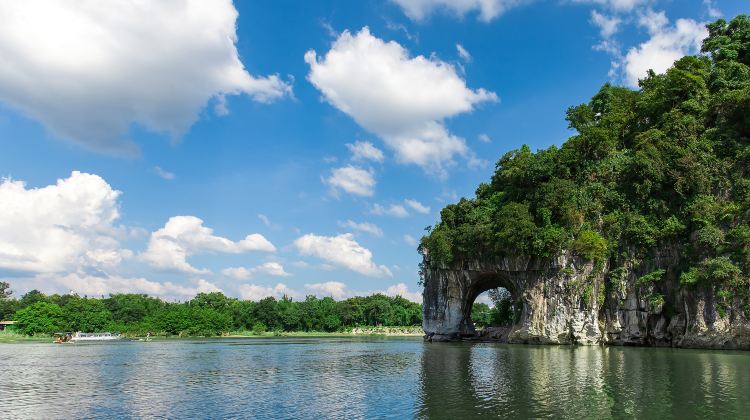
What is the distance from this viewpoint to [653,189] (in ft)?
136

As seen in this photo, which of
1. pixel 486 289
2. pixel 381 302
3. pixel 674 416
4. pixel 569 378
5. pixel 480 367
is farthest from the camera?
pixel 381 302

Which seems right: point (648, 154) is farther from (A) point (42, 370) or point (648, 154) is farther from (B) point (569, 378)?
(A) point (42, 370)

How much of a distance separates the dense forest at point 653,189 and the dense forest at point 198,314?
2051 inches

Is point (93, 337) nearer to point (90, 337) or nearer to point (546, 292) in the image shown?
point (90, 337)

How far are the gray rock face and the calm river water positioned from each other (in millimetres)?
4117

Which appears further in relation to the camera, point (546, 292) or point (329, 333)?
point (329, 333)

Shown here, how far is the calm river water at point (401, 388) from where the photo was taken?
15.9m

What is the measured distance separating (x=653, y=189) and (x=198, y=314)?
71961 mm

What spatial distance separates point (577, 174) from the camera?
47.2m

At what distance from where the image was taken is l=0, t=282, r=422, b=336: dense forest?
7888 cm

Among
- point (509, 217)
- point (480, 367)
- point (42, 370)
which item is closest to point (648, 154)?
point (509, 217)

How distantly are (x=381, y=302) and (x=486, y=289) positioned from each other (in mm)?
53281

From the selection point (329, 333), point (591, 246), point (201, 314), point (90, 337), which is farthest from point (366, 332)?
point (591, 246)

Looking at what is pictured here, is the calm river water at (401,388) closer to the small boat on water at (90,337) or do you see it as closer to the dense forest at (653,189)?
the dense forest at (653,189)
